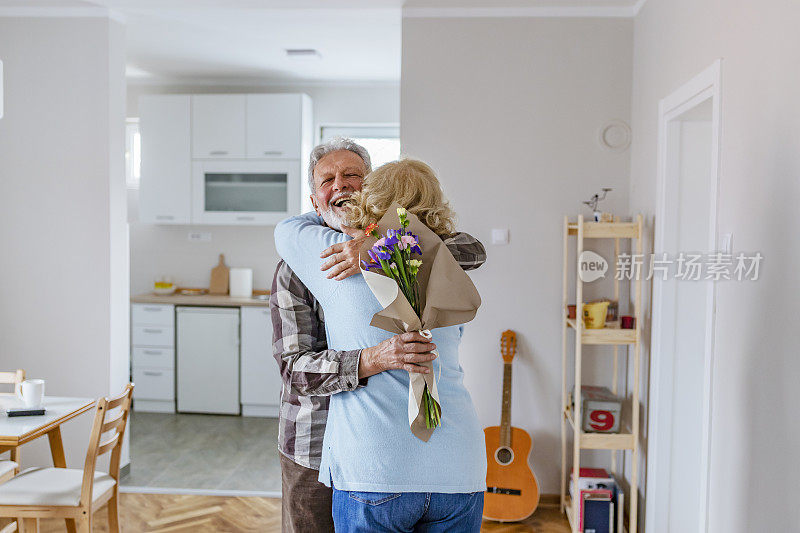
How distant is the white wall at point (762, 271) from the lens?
176cm

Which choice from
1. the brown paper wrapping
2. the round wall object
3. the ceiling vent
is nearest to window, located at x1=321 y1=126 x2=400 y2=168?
the ceiling vent

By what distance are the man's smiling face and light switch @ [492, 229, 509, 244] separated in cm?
196

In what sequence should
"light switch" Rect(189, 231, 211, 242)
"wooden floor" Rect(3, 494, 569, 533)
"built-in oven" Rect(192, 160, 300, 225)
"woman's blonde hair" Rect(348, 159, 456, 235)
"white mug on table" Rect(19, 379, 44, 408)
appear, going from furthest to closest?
"light switch" Rect(189, 231, 211, 242), "built-in oven" Rect(192, 160, 300, 225), "wooden floor" Rect(3, 494, 569, 533), "white mug on table" Rect(19, 379, 44, 408), "woman's blonde hair" Rect(348, 159, 456, 235)

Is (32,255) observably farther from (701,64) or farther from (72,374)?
(701,64)

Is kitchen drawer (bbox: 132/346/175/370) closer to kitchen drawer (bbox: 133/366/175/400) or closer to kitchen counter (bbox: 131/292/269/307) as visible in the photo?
kitchen drawer (bbox: 133/366/175/400)

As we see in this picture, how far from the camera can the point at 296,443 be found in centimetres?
171

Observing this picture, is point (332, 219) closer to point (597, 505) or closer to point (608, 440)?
point (608, 440)

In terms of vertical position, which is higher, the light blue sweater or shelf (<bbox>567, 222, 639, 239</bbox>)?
shelf (<bbox>567, 222, 639, 239</bbox>)

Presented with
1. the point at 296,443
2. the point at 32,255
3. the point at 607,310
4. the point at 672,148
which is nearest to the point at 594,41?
the point at 672,148

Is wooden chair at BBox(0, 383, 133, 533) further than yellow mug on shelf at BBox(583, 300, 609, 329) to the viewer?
No

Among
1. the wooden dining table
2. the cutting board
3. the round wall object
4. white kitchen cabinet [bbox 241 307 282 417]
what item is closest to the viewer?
the wooden dining table

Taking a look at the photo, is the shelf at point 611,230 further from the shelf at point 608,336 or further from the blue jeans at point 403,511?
the blue jeans at point 403,511

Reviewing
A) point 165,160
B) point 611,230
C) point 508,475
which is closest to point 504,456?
point 508,475

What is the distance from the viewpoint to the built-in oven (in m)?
5.41
